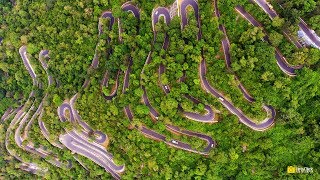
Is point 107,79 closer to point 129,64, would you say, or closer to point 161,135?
point 129,64

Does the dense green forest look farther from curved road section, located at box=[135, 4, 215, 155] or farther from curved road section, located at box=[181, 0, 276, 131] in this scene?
curved road section, located at box=[135, 4, 215, 155]

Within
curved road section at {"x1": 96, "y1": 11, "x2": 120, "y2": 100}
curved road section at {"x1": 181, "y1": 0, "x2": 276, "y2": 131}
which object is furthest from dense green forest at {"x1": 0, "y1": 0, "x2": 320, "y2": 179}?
curved road section at {"x1": 181, "y1": 0, "x2": 276, "y2": 131}

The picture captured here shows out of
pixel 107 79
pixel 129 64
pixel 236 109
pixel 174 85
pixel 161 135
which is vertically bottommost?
pixel 161 135

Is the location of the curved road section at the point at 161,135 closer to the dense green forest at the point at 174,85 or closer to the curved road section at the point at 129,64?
the curved road section at the point at 129,64

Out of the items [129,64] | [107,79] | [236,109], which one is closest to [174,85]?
[129,64]

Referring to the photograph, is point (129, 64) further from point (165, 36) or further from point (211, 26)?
point (211, 26)

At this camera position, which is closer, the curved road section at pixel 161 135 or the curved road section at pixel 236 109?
the curved road section at pixel 236 109

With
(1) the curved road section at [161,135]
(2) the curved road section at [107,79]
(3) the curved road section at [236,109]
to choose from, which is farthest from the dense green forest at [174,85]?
(1) the curved road section at [161,135]

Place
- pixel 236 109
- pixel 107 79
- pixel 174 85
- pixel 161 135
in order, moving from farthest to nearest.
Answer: pixel 107 79, pixel 161 135, pixel 174 85, pixel 236 109
